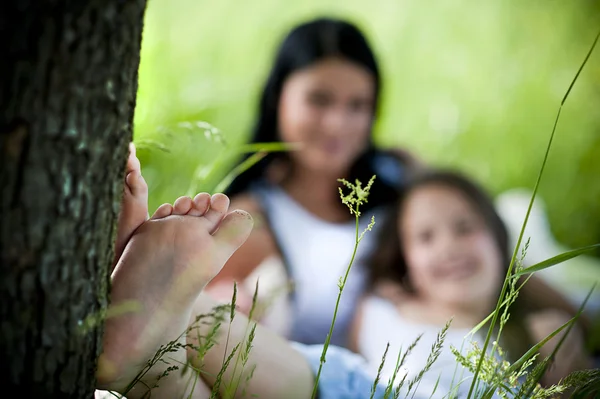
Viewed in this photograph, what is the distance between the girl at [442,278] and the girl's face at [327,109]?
0.96 feet

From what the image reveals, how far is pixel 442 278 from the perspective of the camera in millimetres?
2227

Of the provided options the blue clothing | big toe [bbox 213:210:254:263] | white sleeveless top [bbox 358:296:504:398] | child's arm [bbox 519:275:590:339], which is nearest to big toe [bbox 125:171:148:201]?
big toe [bbox 213:210:254:263]

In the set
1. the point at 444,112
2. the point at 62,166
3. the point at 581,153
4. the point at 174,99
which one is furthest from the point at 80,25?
the point at 581,153

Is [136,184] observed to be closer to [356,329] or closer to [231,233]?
[231,233]

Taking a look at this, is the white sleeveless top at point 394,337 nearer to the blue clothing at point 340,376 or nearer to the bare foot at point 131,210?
the blue clothing at point 340,376

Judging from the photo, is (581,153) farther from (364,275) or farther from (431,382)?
(431,382)

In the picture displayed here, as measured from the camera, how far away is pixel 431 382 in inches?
61.9

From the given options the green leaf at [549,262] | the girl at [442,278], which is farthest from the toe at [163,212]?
the girl at [442,278]

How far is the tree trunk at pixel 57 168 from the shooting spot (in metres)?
0.56

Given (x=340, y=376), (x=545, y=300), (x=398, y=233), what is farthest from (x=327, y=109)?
(x=340, y=376)

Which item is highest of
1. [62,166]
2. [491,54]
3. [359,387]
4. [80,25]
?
[491,54]

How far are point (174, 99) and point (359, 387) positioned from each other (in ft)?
5.85

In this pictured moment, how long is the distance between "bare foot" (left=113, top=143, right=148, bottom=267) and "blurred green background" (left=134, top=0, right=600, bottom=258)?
1770 millimetres

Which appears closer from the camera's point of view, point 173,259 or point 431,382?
point 173,259
